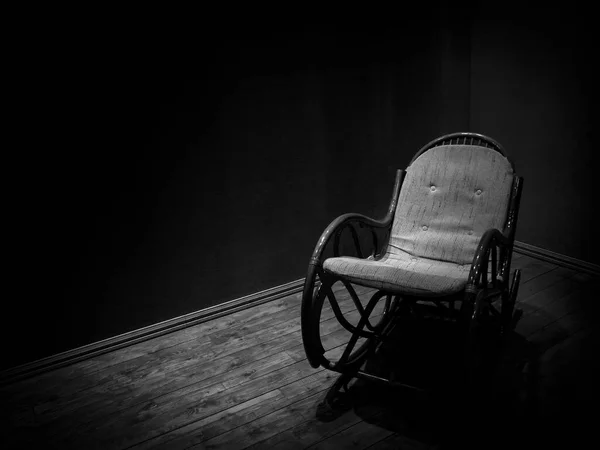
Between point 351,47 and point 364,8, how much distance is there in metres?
0.24

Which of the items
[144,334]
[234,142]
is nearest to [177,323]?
[144,334]

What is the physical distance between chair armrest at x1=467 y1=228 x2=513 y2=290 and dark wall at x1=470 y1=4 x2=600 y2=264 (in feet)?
3.86

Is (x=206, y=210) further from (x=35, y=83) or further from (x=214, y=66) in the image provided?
(x=35, y=83)

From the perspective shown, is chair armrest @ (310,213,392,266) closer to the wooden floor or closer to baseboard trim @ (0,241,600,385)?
the wooden floor

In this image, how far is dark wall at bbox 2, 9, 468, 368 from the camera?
8.40 feet

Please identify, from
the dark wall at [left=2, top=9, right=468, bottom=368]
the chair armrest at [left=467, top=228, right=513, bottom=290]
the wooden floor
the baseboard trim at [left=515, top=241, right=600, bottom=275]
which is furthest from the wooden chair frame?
the baseboard trim at [left=515, top=241, right=600, bottom=275]

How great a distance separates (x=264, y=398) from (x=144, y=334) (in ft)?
3.04

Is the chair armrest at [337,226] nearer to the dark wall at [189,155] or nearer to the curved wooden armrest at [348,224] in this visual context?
the curved wooden armrest at [348,224]

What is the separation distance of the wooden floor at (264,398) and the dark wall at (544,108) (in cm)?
67

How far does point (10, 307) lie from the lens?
2.62 metres

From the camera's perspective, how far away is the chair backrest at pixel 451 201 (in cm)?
269

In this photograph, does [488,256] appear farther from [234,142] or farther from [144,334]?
[144,334]

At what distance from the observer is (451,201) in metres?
2.80

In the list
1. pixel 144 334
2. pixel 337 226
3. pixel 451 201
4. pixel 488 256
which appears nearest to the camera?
pixel 488 256
